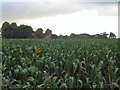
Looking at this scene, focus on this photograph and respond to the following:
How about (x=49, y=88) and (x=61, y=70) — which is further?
(x=61, y=70)

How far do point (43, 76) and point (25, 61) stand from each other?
1.91 meters

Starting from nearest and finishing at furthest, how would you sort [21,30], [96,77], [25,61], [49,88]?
1. [49,88]
2. [96,77]
3. [25,61]
4. [21,30]

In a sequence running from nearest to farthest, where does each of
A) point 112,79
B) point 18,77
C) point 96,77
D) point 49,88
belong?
point 49,88 < point 96,77 < point 112,79 < point 18,77

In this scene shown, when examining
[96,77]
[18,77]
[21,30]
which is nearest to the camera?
[96,77]

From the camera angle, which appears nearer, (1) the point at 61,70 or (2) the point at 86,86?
(2) the point at 86,86

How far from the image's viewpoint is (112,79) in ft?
20.2

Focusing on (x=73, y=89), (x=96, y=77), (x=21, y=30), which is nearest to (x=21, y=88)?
(x=73, y=89)

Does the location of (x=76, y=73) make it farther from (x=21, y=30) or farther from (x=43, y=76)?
(x=21, y=30)

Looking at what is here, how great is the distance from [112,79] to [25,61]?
274 centimetres

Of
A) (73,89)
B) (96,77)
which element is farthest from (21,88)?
(96,77)

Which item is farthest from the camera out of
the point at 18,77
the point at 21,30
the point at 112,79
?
the point at 21,30

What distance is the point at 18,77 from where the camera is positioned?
22.7 feet

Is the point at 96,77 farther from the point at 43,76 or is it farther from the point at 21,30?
the point at 21,30

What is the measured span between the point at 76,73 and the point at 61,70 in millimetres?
413
